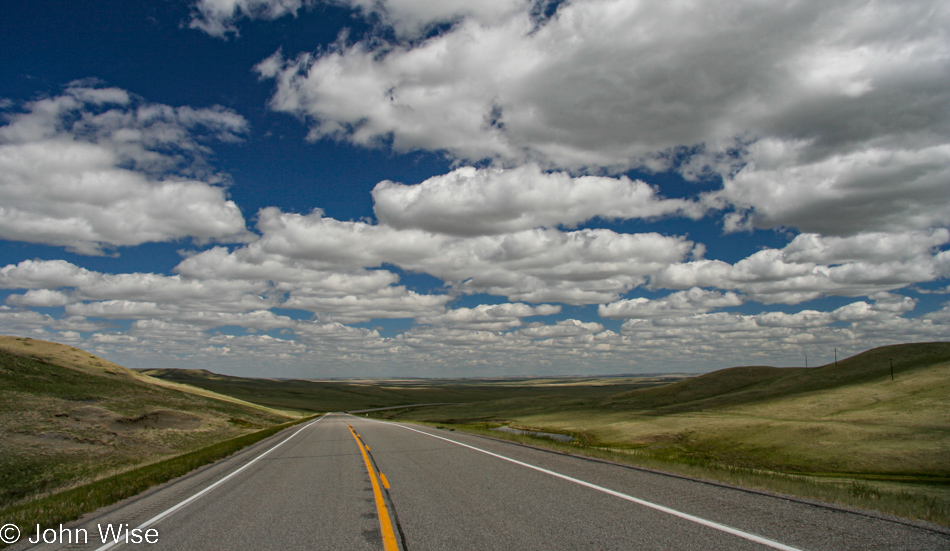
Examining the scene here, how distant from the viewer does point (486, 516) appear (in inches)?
338

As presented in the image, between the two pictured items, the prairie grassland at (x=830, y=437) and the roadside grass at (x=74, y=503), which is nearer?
the roadside grass at (x=74, y=503)

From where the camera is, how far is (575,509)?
8773 millimetres

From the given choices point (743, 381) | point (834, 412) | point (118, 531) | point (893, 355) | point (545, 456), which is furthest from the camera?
point (743, 381)

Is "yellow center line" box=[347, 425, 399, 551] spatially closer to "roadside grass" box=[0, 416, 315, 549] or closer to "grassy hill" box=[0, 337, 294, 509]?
"roadside grass" box=[0, 416, 315, 549]

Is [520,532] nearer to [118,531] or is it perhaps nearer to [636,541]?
[636,541]

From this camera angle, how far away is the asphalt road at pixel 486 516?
6.89 metres

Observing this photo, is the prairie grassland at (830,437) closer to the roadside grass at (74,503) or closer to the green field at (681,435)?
the green field at (681,435)

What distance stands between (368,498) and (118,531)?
4.53 meters

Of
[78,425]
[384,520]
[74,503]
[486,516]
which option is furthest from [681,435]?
[78,425]


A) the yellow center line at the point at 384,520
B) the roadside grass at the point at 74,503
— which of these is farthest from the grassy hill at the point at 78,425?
the yellow center line at the point at 384,520

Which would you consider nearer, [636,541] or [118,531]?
[636,541]

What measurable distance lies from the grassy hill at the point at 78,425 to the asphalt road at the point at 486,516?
46.7 feet

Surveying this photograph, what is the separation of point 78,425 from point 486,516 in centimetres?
3818

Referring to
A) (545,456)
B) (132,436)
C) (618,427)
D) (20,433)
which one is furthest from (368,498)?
(618,427)
